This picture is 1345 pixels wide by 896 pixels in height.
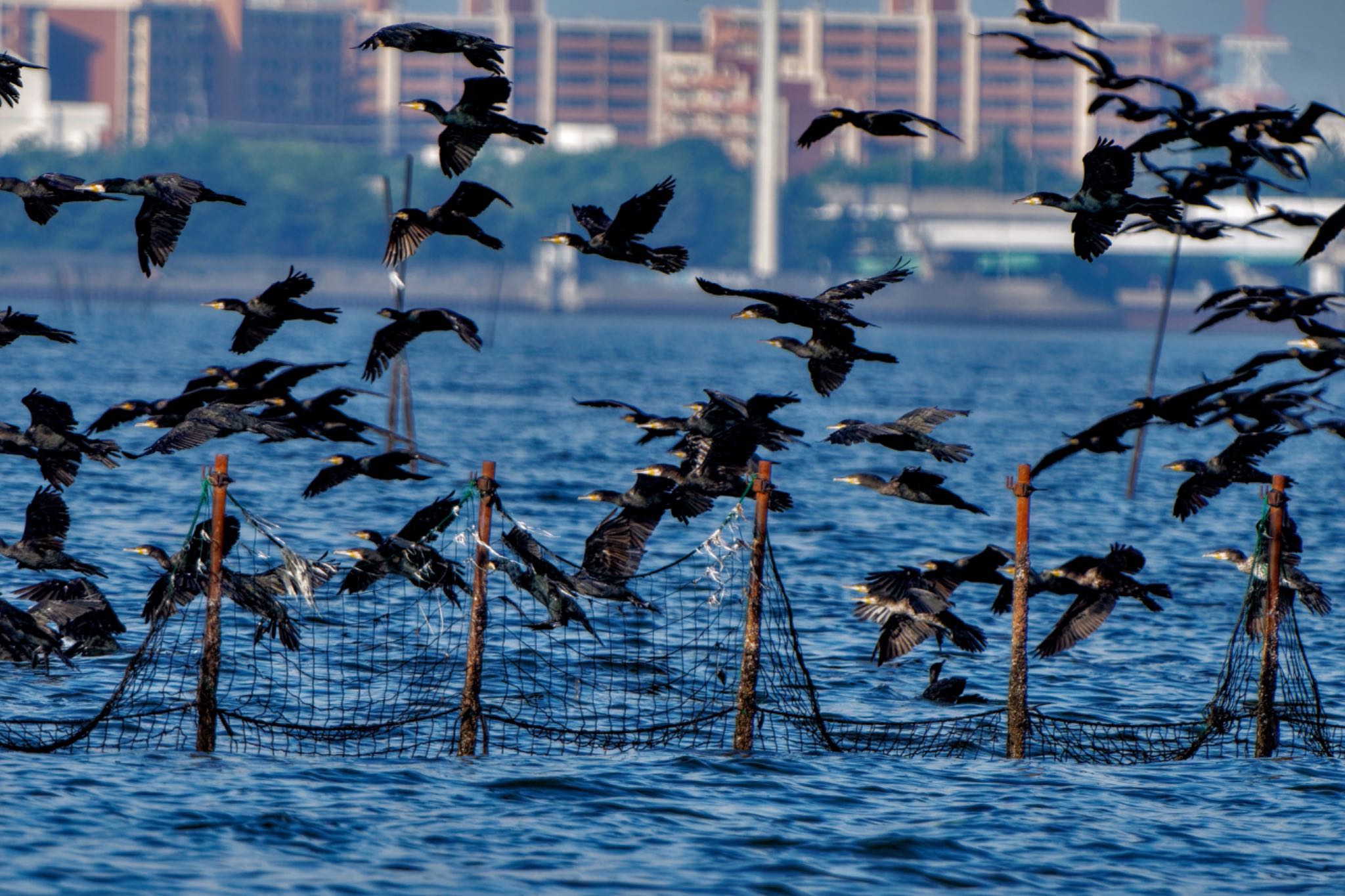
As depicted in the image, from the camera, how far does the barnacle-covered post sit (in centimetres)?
1625

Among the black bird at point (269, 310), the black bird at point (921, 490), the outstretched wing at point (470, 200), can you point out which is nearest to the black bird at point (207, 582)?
the black bird at point (269, 310)

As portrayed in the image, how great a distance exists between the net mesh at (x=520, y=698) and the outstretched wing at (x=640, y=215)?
2628 mm

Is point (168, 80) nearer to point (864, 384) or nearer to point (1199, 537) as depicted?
point (864, 384)

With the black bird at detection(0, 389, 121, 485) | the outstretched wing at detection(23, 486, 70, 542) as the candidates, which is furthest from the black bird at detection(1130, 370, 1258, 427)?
the outstretched wing at detection(23, 486, 70, 542)

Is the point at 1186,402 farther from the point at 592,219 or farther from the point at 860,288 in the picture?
the point at 592,219

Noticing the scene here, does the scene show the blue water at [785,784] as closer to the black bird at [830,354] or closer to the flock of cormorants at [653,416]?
the flock of cormorants at [653,416]

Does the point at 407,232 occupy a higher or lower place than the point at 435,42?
lower

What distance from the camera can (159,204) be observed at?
641 inches

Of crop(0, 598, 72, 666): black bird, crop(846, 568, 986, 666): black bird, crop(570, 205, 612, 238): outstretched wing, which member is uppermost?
A: crop(570, 205, 612, 238): outstretched wing

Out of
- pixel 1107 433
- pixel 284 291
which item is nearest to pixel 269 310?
pixel 284 291

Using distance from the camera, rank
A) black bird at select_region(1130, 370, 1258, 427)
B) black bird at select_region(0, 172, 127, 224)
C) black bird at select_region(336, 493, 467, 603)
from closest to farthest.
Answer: black bird at select_region(1130, 370, 1258, 427)
black bird at select_region(0, 172, 127, 224)
black bird at select_region(336, 493, 467, 603)

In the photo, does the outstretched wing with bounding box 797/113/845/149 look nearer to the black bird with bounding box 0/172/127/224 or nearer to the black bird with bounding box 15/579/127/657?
the black bird with bounding box 0/172/127/224

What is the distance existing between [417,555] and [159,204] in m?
3.82

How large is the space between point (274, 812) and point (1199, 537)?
86.9ft
